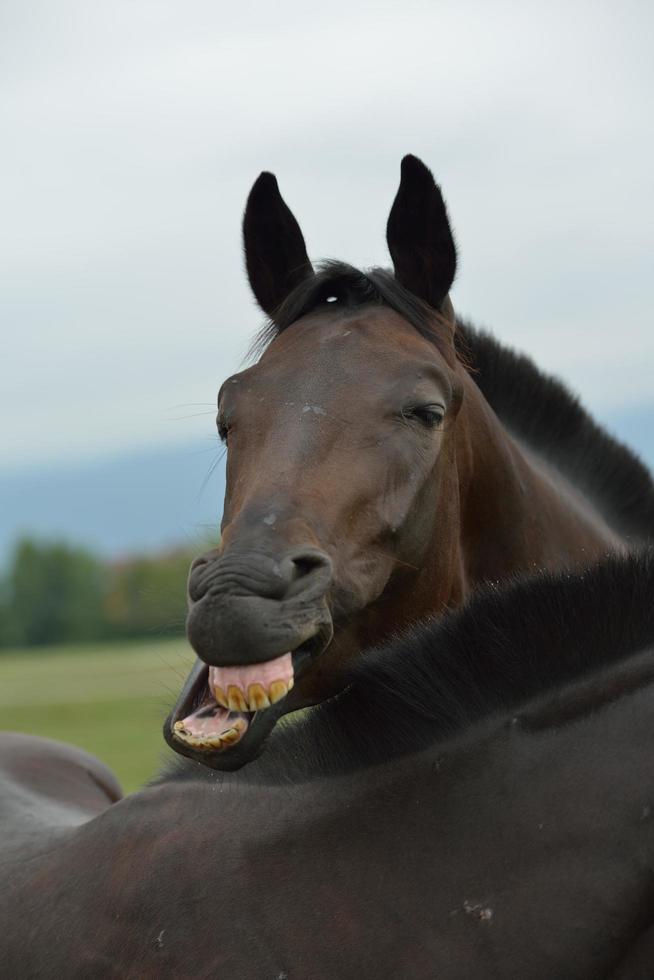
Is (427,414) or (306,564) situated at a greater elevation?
(427,414)

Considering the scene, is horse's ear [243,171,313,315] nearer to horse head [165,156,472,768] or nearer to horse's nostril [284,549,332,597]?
horse head [165,156,472,768]

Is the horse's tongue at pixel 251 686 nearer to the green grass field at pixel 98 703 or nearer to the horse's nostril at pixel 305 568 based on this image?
the horse's nostril at pixel 305 568

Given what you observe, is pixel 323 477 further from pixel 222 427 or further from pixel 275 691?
pixel 275 691

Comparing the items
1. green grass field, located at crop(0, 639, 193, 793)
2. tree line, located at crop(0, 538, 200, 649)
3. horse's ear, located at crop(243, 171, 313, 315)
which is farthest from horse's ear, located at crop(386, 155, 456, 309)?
tree line, located at crop(0, 538, 200, 649)

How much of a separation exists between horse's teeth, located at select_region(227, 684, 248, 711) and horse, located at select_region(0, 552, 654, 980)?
1.30ft

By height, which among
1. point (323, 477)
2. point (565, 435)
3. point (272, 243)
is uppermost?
point (272, 243)

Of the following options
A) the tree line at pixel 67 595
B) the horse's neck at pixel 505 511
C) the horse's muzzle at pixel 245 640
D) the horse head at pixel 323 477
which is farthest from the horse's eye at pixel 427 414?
the tree line at pixel 67 595

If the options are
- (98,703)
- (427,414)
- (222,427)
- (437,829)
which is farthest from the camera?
(98,703)

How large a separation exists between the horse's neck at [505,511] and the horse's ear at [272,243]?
0.74 m

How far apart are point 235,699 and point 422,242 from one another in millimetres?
1933

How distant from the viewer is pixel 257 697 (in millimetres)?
2891

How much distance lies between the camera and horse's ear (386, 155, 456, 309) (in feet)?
13.8

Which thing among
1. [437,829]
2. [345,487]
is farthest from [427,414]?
[437,829]

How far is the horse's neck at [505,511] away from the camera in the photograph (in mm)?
4414
